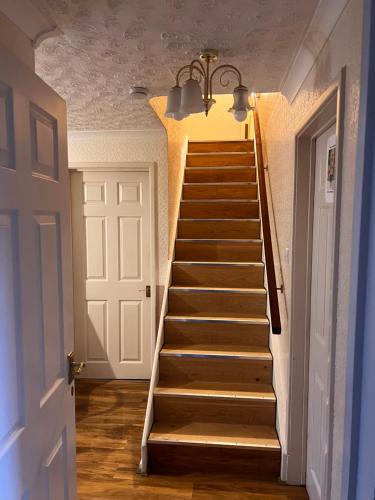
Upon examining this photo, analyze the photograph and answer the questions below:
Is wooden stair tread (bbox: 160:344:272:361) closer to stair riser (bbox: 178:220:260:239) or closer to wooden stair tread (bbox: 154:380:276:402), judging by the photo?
wooden stair tread (bbox: 154:380:276:402)

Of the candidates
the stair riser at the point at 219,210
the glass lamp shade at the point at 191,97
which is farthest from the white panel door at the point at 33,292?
the stair riser at the point at 219,210

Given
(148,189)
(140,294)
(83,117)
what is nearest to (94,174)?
(148,189)

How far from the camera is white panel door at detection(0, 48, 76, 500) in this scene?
3.09ft

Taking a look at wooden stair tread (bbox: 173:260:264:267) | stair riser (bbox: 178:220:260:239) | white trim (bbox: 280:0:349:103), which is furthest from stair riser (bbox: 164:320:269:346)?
white trim (bbox: 280:0:349:103)

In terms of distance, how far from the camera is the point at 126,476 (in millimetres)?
2232

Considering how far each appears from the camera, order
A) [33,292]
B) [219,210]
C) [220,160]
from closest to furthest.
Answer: [33,292] → [219,210] → [220,160]

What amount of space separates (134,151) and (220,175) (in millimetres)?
1179

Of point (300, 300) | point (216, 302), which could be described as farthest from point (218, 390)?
point (300, 300)

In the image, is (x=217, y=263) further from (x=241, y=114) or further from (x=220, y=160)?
(x=220, y=160)

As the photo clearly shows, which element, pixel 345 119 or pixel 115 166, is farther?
pixel 115 166

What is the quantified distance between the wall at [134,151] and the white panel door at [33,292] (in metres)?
1.91

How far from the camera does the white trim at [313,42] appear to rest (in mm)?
1216

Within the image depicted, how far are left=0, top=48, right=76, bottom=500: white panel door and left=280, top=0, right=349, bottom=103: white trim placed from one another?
3.15 feet

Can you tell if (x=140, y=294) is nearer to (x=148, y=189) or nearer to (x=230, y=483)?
(x=148, y=189)
